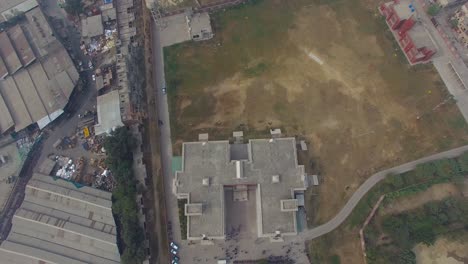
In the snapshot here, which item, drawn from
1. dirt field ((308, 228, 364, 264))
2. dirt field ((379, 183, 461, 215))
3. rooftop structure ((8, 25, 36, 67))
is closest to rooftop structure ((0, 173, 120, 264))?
rooftop structure ((8, 25, 36, 67))

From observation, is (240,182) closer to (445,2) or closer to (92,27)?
(92,27)

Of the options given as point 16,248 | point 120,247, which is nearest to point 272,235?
point 120,247

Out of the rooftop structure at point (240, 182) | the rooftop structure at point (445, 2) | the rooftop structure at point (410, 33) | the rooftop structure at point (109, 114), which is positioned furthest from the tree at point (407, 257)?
the rooftop structure at point (109, 114)

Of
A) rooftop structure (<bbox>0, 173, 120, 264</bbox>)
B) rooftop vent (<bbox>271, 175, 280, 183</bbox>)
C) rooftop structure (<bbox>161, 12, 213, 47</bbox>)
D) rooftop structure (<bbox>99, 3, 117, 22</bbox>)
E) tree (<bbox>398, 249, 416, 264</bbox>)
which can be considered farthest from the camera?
rooftop structure (<bbox>99, 3, 117, 22</bbox>)

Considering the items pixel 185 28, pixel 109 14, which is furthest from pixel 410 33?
pixel 109 14

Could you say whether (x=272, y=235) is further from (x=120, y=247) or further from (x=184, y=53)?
(x=184, y=53)

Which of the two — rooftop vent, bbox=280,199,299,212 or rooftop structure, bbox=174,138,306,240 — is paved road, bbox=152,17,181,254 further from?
rooftop vent, bbox=280,199,299,212

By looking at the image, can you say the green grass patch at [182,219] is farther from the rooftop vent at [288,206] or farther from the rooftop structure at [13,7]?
the rooftop structure at [13,7]
